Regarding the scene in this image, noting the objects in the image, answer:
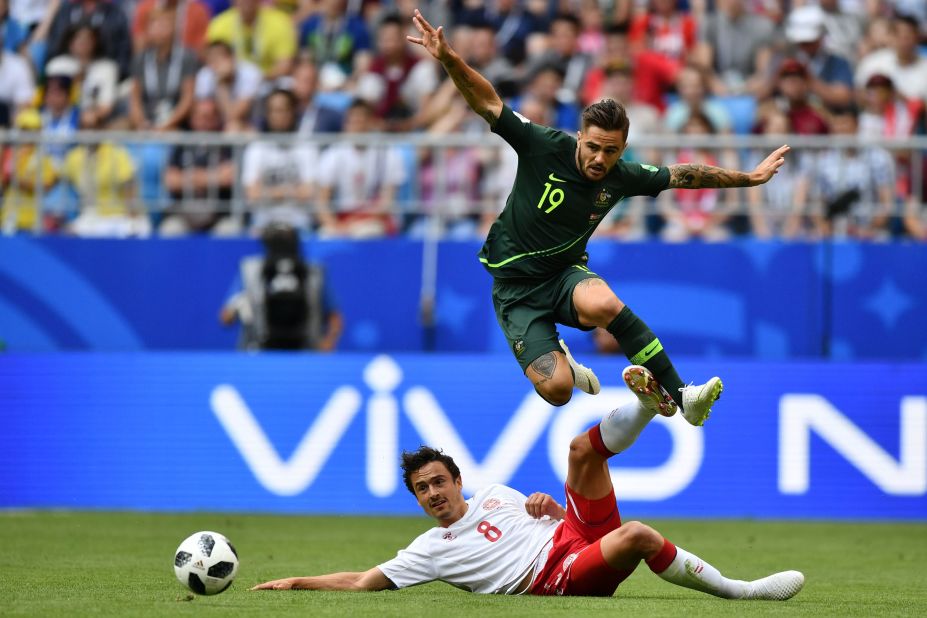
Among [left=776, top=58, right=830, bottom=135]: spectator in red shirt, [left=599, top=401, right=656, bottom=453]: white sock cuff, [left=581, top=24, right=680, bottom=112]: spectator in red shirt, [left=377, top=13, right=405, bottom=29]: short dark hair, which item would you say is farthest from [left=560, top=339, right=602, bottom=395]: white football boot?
[left=377, top=13, right=405, bottom=29]: short dark hair

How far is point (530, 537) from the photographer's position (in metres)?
9.09

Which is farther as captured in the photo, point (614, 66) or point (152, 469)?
point (614, 66)

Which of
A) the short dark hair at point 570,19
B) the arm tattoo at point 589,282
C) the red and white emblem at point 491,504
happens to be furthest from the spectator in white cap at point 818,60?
the red and white emblem at point 491,504

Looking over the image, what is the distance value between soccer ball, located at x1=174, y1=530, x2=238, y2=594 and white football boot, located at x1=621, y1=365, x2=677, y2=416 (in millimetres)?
2536

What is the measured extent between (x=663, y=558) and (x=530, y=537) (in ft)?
3.17

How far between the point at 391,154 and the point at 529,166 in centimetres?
679

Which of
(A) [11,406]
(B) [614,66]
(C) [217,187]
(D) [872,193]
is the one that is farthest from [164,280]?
(D) [872,193]

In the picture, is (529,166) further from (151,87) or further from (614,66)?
(151,87)

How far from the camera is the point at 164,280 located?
17.2m

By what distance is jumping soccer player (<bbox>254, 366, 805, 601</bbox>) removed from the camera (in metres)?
8.87

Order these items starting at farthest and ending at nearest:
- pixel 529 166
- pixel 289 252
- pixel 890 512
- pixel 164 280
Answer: pixel 164 280 → pixel 289 252 → pixel 890 512 → pixel 529 166

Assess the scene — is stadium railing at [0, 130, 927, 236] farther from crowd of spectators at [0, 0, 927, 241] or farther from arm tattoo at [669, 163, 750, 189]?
arm tattoo at [669, 163, 750, 189]

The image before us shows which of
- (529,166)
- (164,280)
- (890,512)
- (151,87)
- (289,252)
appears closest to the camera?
(529,166)

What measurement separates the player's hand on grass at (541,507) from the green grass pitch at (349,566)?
0.53 metres
